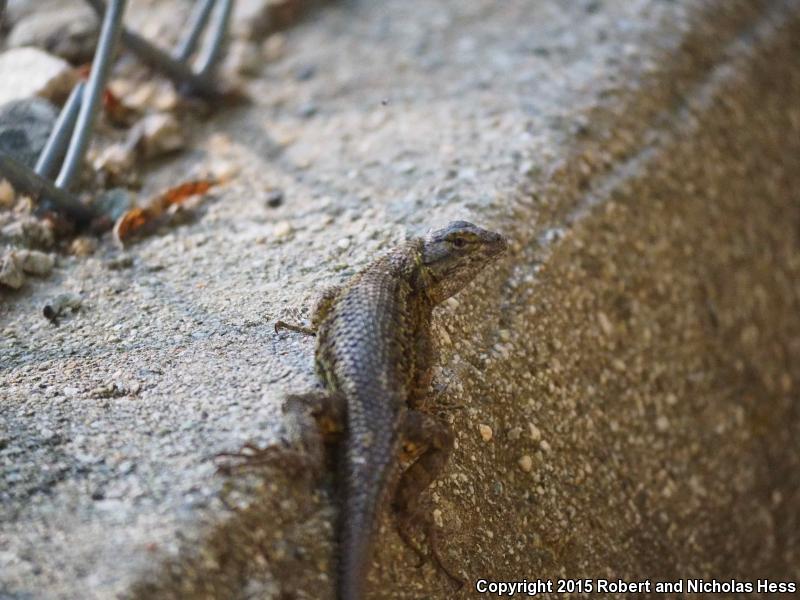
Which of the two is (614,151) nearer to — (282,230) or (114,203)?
(282,230)

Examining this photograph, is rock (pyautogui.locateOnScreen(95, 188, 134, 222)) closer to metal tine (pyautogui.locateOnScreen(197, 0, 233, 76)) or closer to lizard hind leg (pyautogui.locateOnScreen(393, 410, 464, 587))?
metal tine (pyautogui.locateOnScreen(197, 0, 233, 76))

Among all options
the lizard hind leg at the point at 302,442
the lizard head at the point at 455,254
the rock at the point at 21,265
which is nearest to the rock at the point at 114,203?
the rock at the point at 21,265

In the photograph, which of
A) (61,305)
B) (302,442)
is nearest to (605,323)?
(302,442)

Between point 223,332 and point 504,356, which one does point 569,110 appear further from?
point 223,332

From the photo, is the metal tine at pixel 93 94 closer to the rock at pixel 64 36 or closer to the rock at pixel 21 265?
the rock at pixel 21 265

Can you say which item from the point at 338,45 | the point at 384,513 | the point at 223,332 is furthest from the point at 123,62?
the point at 384,513
